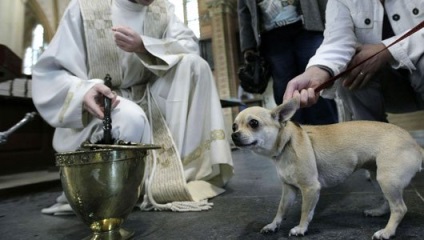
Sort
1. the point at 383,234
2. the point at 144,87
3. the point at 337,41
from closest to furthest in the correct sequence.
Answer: the point at 383,234, the point at 337,41, the point at 144,87

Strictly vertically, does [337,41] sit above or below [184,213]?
above

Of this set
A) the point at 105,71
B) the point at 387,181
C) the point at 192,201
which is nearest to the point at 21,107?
the point at 105,71

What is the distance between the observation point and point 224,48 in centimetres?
1093

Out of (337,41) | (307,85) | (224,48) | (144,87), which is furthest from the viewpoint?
(224,48)

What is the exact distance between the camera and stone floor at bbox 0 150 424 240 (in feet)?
3.56

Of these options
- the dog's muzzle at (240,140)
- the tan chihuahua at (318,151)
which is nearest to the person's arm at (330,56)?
the tan chihuahua at (318,151)

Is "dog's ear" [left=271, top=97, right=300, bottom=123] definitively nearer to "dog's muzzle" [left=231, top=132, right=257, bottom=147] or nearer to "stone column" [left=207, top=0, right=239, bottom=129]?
"dog's muzzle" [left=231, top=132, right=257, bottom=147]

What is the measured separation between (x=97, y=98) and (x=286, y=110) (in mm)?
733

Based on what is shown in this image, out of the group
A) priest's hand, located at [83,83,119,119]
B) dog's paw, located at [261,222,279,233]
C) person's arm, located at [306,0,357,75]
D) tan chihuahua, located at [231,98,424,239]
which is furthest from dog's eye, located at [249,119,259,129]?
priest's hand, located at [83,83,119,119]

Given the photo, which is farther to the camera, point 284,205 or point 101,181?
point 284,205

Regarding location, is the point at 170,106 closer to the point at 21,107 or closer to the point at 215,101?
the point at 215,101

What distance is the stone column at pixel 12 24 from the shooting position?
0.92 metres

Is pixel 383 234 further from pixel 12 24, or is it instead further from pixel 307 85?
pixel 12 24

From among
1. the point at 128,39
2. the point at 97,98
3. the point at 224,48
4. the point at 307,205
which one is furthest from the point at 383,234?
the point at 224,48
